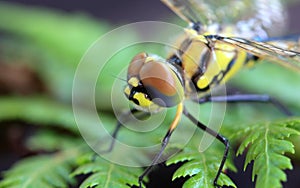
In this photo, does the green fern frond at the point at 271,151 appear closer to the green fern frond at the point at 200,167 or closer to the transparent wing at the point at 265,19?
the green fern frond at the point at 200,167

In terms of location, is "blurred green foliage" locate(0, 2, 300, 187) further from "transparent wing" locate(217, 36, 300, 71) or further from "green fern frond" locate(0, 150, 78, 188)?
"transparent wing" locate(217, 36, 300, 71)

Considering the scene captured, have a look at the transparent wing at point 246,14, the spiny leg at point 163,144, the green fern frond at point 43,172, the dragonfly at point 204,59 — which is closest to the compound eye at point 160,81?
the dragonfly at point 204,59

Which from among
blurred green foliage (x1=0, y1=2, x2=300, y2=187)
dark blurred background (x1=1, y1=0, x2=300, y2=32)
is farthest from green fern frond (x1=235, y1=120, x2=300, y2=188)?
dark blurred background (x1=1, y1=0, x2=300, y2=32)

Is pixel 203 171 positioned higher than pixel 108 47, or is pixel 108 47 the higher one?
pixel 108 47

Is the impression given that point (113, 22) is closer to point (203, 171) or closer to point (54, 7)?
point (54, 7)

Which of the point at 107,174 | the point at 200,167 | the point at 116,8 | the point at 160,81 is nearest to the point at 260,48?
the point at 160,81

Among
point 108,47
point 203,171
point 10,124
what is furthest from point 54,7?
point 203,171
